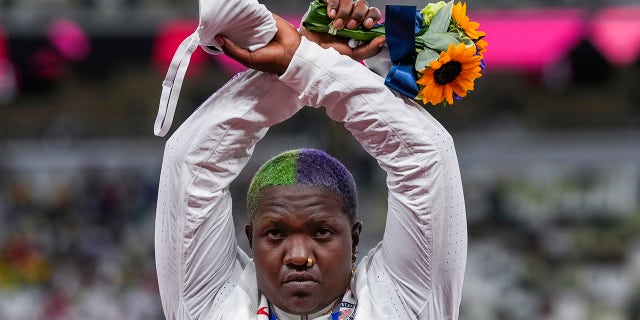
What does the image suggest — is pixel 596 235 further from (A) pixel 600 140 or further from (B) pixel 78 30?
(B) pixel 78 30

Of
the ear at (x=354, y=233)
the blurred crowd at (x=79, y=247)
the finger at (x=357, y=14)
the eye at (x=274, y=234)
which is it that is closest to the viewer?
the finger at (x=357, y=14)

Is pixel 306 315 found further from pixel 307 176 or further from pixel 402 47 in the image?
pixel 402 47

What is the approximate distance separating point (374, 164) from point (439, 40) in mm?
8513

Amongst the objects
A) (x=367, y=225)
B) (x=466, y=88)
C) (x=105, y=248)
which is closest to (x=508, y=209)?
(x=367, y=225)

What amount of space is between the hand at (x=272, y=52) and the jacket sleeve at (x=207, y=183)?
0.31 feet

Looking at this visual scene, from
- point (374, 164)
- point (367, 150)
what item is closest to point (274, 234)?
point (367, 150)

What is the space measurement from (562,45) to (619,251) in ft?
6.68

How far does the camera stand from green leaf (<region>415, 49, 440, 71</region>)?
2.72 m

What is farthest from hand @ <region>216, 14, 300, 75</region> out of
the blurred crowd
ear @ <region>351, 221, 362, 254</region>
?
the blurred crowd

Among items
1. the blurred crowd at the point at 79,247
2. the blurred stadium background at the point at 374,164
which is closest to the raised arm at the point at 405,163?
the blurred stadium background at the point at 374,164

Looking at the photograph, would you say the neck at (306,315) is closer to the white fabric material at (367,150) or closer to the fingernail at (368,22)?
the white fabric material at (367,150)

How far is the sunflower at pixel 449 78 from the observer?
271 centimetres

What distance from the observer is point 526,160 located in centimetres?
1169

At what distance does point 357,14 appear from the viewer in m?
2.77
